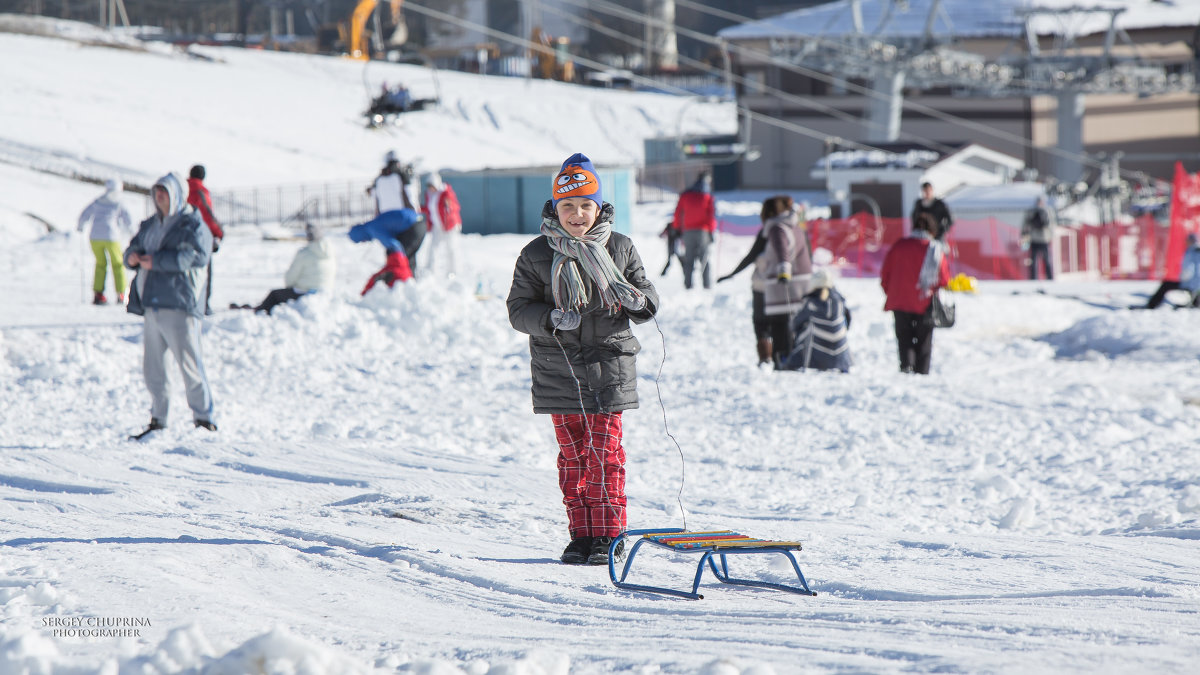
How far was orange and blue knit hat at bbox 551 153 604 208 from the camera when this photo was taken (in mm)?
4383

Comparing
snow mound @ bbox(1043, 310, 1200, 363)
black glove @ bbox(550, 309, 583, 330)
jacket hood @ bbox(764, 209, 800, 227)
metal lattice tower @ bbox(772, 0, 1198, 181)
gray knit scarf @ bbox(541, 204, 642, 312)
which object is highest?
metal lattice tower @ bbox(772, 0, 1198, 181)

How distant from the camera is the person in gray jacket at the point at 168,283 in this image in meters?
7.52

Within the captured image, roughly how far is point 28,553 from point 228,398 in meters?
4.69

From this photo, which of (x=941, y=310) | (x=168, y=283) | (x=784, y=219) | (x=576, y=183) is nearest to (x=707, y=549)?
(x=576, y=183)

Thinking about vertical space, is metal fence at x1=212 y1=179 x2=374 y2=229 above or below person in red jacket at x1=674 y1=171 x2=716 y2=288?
above

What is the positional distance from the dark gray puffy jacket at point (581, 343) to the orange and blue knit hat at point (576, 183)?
0.28ft

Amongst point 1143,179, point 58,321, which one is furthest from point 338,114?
point 58,321

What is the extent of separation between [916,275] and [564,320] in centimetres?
588

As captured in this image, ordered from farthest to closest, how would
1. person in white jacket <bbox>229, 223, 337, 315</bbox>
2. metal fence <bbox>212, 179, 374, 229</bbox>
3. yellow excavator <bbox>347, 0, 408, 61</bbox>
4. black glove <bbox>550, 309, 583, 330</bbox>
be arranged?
yellow excavator <bbox>347, 0, 408, 61</bbox> < metal fence <bbox>212, 179, 374, 229</bbox> < person in white jacket <bbox>229, 223, 337, 315</bbox> < black glove <bbox>550, 309, 583, 330</bbox>

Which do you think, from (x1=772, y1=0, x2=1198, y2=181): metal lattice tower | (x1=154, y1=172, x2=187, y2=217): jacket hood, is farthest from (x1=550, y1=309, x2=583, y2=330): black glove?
(x1=772, y1=0, x2=1198, y2=181): metal lattice tower

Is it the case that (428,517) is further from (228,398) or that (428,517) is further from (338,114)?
(338,114)

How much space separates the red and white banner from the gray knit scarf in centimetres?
1403

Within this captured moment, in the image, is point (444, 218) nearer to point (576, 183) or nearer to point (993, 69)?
point (576, 183)

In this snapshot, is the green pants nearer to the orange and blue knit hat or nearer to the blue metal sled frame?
the orange and blue knit hat
